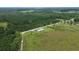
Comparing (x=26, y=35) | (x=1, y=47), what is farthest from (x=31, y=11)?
(x=1, y=47)

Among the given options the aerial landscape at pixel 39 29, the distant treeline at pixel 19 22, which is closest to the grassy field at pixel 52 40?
the aerial landscape at pixel 39 29

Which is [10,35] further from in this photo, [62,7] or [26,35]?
[62,7]

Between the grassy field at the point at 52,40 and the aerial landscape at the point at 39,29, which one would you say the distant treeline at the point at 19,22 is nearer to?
the aerial landscape at the point at 39,29

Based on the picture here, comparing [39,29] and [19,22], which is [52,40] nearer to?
[39,29]

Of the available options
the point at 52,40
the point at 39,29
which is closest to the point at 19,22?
the point at 39,29

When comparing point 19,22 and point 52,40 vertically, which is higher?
point 19,22

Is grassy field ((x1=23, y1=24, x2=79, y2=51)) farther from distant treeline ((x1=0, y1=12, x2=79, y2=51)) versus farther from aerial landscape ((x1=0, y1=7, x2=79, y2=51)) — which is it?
distant treeline ((x1=0, y1=12, x2=79, y2=51))

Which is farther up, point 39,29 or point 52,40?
point 39,29
